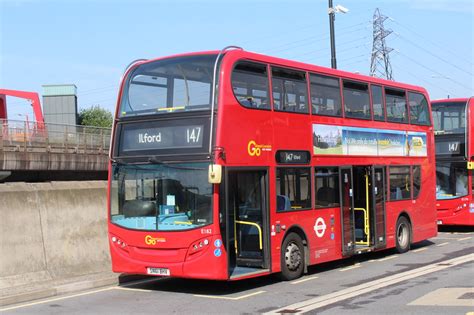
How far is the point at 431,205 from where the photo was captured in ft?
56.3

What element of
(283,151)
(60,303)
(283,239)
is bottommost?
(60,303)

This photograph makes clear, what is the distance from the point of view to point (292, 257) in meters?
11.6

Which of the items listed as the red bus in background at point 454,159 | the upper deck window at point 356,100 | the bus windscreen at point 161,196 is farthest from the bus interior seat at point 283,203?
the red bus in background at point 454,159

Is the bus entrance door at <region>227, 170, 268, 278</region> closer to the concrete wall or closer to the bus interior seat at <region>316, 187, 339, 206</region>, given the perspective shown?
the bus interior seat at <region>316, 187, 339, 206</region>

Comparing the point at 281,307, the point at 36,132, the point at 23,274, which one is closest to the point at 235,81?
the point at 281,307

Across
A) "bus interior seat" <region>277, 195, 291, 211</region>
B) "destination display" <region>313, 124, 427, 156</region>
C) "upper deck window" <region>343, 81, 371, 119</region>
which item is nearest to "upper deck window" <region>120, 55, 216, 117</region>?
"bus interior seat" <region>277, 195, 291, 211</region>

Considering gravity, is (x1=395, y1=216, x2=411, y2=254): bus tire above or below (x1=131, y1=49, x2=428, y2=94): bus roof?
below

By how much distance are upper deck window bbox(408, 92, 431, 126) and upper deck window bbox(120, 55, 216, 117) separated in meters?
7.96

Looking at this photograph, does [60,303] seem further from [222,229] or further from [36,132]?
[36,132]

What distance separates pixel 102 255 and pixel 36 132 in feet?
24.9

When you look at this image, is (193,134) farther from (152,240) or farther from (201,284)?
(201,284)

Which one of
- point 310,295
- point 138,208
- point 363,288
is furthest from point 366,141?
point 138,208

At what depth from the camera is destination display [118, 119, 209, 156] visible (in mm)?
10141

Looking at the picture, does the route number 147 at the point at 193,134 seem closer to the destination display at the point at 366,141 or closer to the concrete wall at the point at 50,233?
the destination display at the point at 366,141
